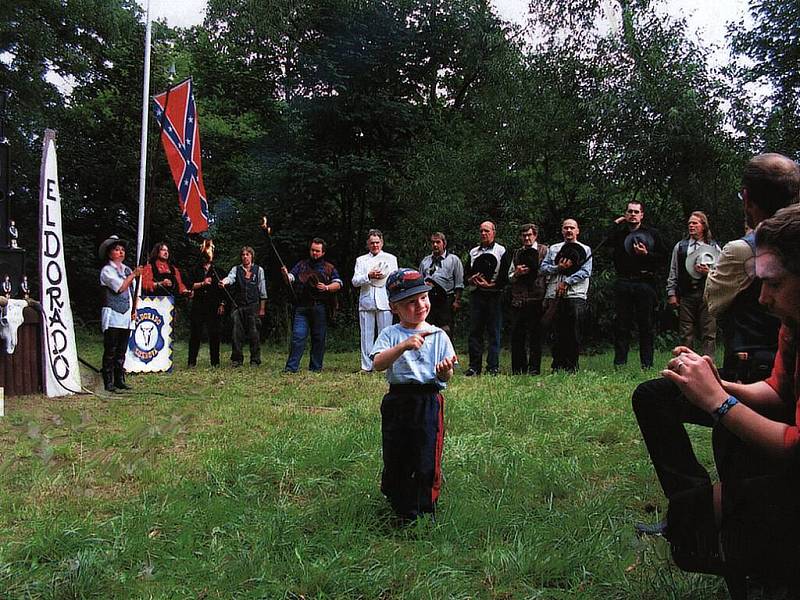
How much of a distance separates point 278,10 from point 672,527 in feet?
69.3

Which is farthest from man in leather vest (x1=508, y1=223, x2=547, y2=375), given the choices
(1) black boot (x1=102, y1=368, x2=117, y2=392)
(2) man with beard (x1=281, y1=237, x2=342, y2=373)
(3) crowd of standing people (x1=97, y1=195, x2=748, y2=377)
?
(1) black boot (x1=102, y1=368, x2=117, y2=392)

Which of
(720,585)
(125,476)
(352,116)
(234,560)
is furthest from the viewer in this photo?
(352,116)

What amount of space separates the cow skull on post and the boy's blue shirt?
5.84 m

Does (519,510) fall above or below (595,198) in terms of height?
below

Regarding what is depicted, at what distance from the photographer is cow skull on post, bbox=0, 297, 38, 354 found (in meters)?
7.88

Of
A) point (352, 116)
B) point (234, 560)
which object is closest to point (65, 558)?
point (234, 560)

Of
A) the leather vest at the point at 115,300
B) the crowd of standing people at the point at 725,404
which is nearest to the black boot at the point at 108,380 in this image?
the leather vest at the point at 115,300

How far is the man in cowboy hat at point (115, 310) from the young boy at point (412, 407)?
565 centimetres

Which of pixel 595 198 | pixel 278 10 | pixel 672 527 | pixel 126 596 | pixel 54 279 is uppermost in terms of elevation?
pixel 278 10

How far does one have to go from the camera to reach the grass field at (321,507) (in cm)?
297

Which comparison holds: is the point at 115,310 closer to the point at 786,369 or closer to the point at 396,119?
the point at 786,369

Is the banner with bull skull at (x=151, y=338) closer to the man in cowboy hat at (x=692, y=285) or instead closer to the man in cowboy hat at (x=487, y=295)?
the man in cowboy hat at (x=487, y=295)

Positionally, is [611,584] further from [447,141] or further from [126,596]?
[447,141]

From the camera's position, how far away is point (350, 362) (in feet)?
40.3
